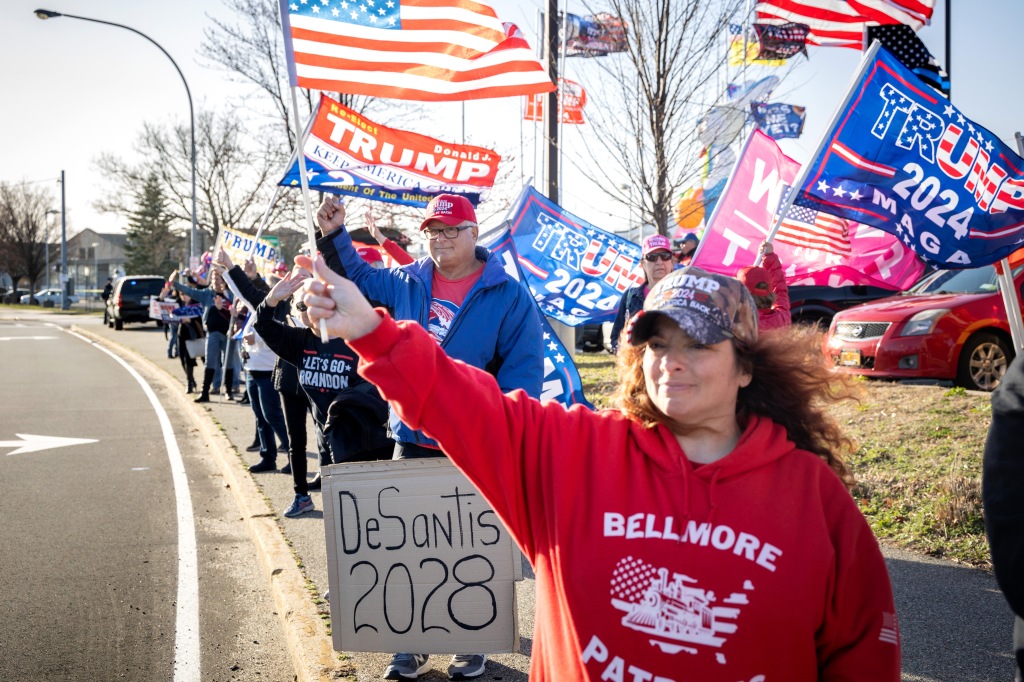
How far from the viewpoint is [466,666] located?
→ 404 cm

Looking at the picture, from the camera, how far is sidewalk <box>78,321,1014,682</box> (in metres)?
3.96

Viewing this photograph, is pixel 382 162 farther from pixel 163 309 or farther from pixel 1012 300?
pixel 163 309

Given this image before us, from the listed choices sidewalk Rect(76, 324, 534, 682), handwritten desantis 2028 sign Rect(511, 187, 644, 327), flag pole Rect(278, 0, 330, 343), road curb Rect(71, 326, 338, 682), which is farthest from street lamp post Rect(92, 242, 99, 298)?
flag pole Rect(278, 0, 330, 343)

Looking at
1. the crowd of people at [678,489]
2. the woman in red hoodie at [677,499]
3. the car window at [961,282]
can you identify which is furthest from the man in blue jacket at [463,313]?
the car window at [961,282]

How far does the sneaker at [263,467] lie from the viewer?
861cm

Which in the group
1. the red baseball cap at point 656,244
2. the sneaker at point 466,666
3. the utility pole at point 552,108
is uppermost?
the utility pole at point 552,108

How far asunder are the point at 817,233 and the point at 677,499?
5.33 meters

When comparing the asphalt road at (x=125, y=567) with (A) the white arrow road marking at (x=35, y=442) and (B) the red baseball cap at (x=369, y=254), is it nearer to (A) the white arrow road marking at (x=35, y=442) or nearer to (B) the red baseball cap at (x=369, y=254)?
(A) the white arrow road marking at (x=35, y=442)

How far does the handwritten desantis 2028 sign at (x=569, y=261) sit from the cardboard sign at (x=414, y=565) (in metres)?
5.03

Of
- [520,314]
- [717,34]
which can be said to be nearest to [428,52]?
[520,314]

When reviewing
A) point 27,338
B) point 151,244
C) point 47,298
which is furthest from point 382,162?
point 47,298

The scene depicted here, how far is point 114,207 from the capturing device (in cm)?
4725

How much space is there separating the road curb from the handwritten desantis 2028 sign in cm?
331

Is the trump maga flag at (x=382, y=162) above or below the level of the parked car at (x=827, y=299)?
above
